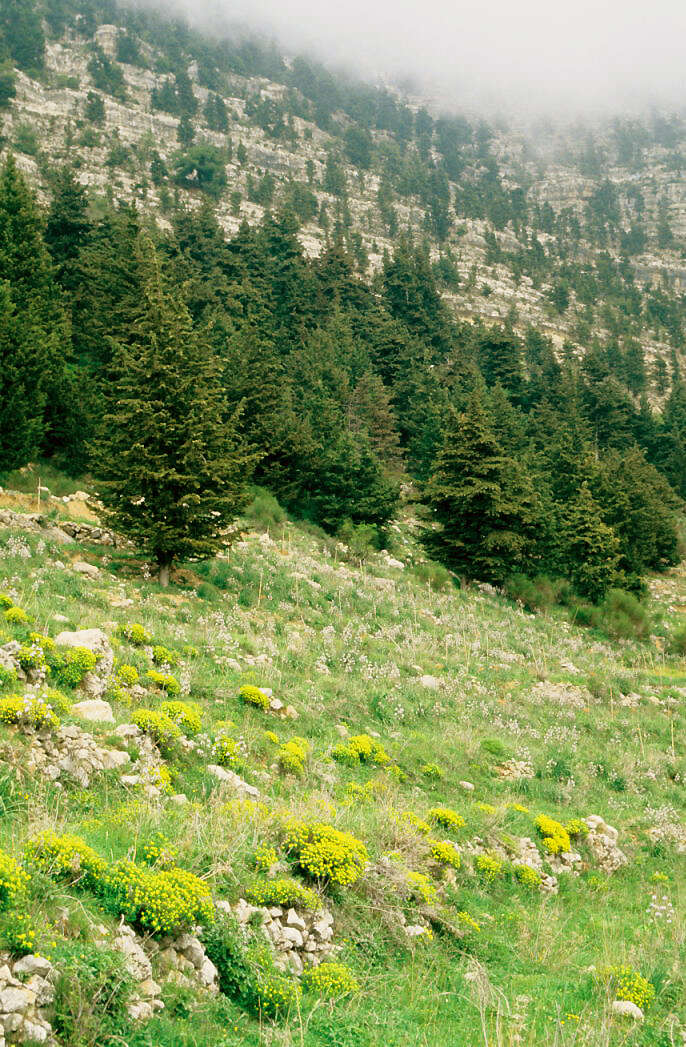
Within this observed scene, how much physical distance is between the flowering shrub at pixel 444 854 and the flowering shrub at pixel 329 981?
2.55 m

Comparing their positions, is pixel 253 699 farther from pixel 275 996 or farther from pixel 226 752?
pixel 275 996

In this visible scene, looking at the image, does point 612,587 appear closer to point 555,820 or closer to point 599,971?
point 555,820

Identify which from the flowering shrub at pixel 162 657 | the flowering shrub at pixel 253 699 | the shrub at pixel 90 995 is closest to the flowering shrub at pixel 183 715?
the flowering shrub at pixel 253 699

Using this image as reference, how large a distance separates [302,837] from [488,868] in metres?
2.99

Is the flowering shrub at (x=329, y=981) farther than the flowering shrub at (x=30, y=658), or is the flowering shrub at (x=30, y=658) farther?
the flowering shrub at (x=30, y=658)

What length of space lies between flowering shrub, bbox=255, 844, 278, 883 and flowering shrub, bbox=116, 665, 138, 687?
429 cm

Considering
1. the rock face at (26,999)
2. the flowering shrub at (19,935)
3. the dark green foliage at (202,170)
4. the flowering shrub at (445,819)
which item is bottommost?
the flowering shrub at (445,819)

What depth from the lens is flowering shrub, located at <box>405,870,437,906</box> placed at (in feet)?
21.3

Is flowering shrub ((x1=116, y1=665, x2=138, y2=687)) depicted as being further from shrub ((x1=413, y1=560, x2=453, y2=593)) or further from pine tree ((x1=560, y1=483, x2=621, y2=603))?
pine tree ((x1=560, y1=483, x2=621, y2=603))

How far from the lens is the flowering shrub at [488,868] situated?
7.77 m

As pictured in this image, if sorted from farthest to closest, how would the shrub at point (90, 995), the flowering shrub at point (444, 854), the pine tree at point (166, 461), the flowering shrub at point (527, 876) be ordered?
1. the pine tree at point (166, 461)
2. the flowering shrub at point (527, 876)
3. the flowering shrub at point (444, 854)
4. the shrub at point (90, 995)

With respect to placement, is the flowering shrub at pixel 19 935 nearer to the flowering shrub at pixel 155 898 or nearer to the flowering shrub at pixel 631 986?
the flowering shrub at pixel 155 898

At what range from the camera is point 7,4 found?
415 feet

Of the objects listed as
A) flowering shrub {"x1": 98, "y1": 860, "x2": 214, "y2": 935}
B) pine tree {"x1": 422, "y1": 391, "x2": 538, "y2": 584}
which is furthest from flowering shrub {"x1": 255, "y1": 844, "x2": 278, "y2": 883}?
pine tree {"x1": 422, "y1": 391, "x2": 538, "y2": 584}
